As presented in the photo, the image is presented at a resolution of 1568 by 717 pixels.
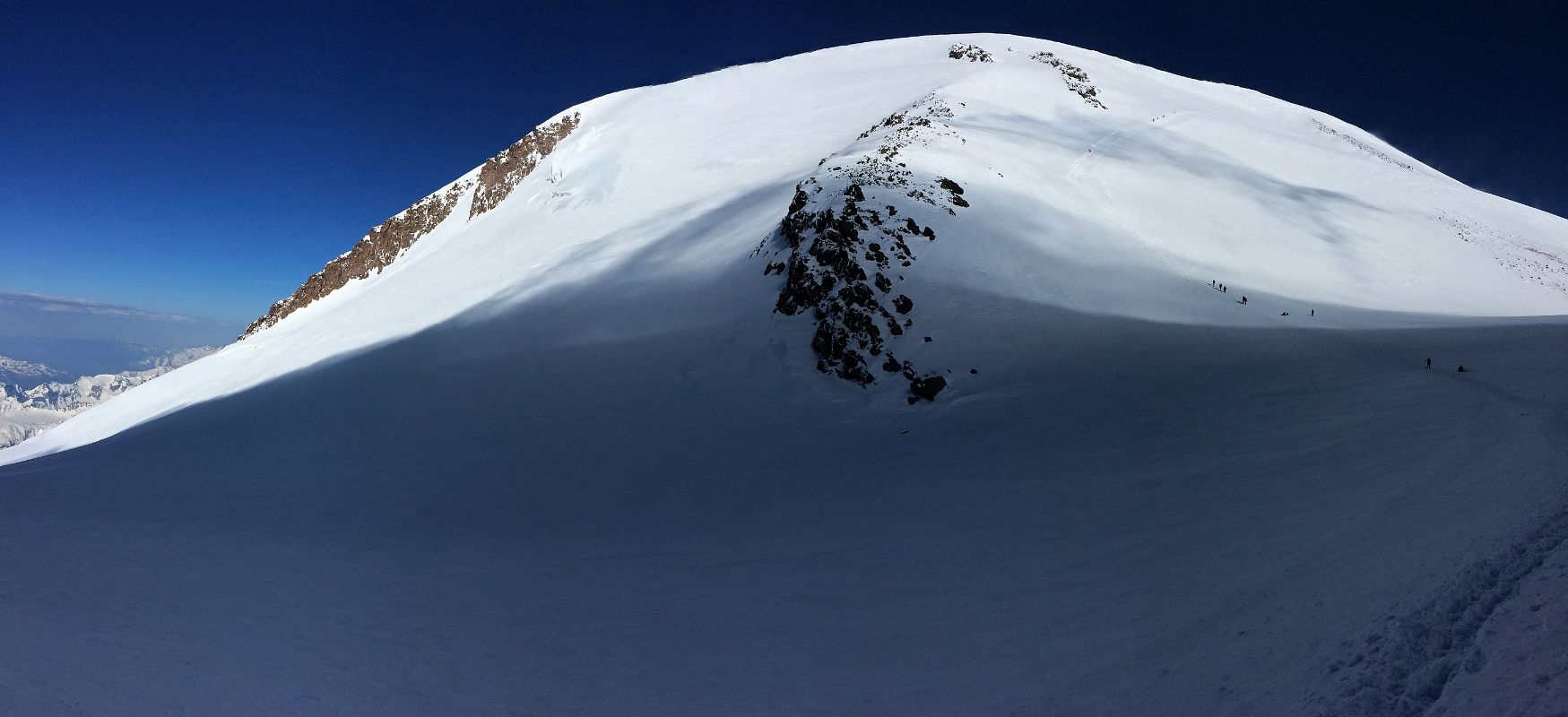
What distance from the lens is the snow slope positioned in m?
5.33

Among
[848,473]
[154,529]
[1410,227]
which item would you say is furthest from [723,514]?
[1410,227]

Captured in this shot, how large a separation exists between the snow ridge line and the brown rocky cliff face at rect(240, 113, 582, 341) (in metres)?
45.7

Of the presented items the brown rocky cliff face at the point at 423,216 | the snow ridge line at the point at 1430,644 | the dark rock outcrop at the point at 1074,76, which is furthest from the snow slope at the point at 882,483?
the brown rocky cliff face at the point at 423,216

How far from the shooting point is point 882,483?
9719 millimetres

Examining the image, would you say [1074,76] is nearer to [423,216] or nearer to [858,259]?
[858,259]

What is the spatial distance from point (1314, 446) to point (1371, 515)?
2316 mm

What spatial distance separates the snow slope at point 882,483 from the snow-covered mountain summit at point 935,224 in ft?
0.74

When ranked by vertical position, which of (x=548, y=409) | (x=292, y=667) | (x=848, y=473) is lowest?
(x=292, y=667)

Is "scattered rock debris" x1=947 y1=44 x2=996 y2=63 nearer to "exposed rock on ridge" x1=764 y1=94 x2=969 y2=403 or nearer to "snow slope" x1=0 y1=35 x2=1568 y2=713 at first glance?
"snow slope" x1=0 y1=35 x2=1568 y2=713

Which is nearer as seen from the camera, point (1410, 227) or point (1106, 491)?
point (1106, 491)

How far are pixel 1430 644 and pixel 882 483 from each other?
20.3ft

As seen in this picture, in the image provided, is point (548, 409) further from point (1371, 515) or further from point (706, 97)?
Result: point (706, 97)

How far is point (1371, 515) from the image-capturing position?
235 inches

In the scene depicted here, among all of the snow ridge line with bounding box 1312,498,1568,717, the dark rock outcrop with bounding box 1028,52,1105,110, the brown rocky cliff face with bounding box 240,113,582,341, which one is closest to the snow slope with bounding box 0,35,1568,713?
the snow ridge line with bounding box 1312,498,1568,717
